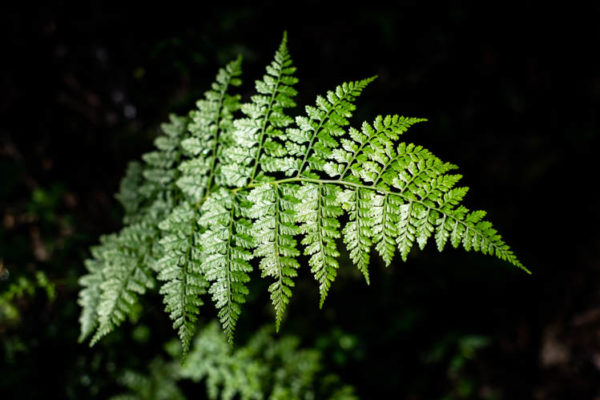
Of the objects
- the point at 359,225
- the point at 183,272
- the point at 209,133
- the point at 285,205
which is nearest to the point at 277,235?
the point at 285,205

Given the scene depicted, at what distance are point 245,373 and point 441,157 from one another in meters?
2.93

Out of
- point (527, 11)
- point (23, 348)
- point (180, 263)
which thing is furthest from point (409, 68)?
point (23, 348)

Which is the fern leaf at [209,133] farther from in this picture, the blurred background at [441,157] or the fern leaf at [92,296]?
the blurred background at [441,157]

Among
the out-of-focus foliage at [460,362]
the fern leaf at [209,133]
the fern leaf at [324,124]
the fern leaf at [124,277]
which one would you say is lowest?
the out-of-focus foliage at [460,362]

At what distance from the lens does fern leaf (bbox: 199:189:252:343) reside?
1.55 meters

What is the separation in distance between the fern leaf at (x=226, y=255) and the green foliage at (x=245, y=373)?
156cm

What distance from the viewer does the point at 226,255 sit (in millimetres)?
1605

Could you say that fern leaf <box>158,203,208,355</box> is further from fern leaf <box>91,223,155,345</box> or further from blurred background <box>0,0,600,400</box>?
blurred background <box>0,0,600,400</box>

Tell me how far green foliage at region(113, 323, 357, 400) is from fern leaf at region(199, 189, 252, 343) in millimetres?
1556

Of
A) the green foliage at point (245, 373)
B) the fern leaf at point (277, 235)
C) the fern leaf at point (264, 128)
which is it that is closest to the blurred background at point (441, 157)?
the green foliage at point (245, 373)

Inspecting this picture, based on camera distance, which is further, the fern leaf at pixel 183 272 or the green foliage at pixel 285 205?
the fern leaf at pixel 183 272

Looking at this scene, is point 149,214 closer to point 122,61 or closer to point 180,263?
point 180,263

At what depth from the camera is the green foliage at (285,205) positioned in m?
1.50

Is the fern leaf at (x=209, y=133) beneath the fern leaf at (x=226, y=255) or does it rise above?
above
